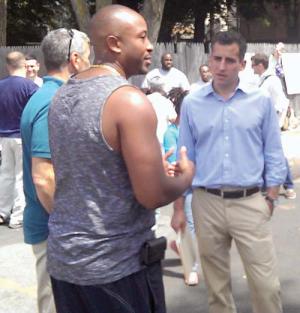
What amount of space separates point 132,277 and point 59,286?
0.30m

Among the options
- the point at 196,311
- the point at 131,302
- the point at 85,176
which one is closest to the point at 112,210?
the point at 85,176

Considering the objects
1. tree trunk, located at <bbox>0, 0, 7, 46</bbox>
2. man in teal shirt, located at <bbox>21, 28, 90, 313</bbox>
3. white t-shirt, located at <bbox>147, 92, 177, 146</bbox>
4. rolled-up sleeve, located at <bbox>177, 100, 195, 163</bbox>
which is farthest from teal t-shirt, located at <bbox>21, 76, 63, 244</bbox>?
tree trunk, located at <bbox>0, 0, 7, 46</bbox>

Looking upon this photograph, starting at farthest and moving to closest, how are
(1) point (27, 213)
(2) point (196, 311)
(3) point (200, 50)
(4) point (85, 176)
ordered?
1. (3) point (200, 50)
2. (2) point (196, 311)
3. (1) point (27, 213)
4. (4) point (85, 176)

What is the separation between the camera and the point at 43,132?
3.29m

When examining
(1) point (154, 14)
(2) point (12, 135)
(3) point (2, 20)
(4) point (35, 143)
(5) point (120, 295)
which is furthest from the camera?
(3) point (2, 20)

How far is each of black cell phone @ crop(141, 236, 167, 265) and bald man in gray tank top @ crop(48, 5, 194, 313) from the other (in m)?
0.02

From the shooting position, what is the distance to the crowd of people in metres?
2.21

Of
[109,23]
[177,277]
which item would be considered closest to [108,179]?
[109,23]

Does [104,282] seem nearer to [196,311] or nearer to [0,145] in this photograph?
[196,311]

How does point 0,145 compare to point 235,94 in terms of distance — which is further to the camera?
point 0,145

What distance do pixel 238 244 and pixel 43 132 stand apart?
1.27 metres

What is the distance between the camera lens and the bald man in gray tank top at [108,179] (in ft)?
7.09

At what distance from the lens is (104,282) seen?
2.28 meters

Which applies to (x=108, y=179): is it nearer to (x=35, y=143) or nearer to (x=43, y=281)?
(x=35, y=143)
